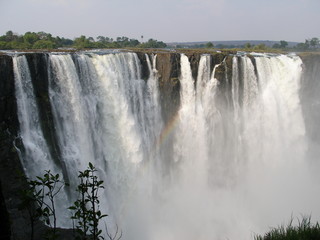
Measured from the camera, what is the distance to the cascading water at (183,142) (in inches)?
450

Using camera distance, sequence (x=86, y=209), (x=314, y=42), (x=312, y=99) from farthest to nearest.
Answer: (x=314, y=42) → (x=312, y=99) → (x=86, y=209)

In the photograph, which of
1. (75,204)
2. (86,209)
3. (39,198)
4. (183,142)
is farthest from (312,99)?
(39,198)

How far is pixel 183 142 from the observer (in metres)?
16.2

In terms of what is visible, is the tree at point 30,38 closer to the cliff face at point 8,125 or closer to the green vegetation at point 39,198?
the cliff face at point 8,125

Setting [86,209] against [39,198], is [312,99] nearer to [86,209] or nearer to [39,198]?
[86,209]

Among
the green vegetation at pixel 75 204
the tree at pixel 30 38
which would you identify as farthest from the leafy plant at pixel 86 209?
the tree at pixel 30 38

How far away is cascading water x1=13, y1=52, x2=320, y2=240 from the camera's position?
11.4 m

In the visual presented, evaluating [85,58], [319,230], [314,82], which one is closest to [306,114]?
[314,82]

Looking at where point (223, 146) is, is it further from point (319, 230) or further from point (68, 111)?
point (319, 230)

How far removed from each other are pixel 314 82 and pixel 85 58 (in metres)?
14.2

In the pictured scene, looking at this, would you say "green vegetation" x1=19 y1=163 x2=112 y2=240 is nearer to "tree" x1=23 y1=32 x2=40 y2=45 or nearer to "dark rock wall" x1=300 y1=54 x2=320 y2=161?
"dark rock wall" x1=300 y1=54 x2=320 y2=161

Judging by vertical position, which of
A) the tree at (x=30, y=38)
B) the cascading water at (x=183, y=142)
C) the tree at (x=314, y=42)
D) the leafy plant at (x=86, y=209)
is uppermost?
the tree at (x=314, y=42)

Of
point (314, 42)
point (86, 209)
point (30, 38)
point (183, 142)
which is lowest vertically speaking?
point (183, 142)

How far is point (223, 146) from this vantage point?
56.0 ft
